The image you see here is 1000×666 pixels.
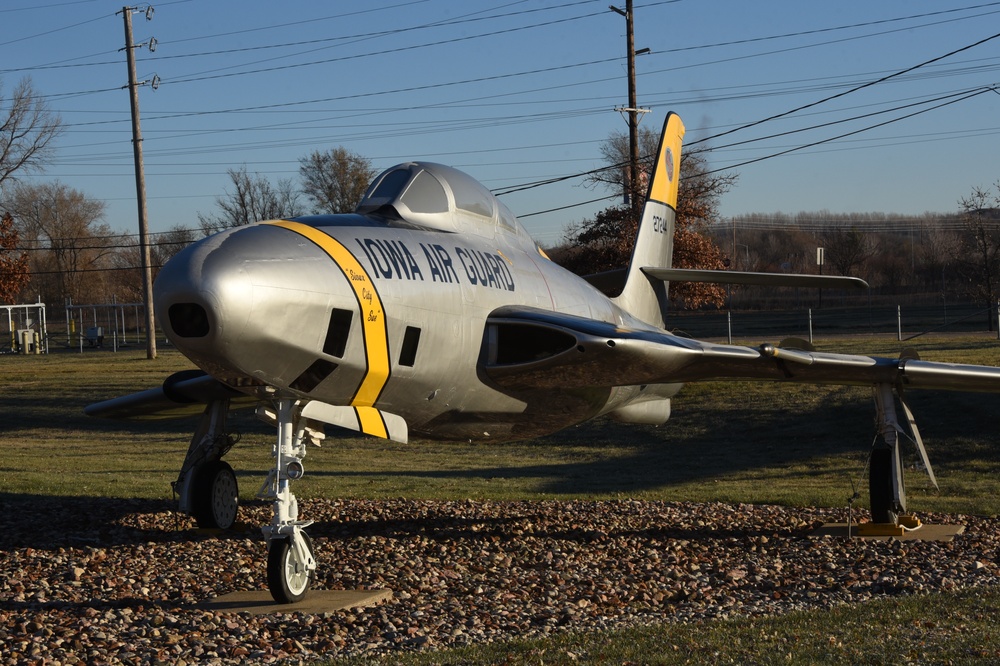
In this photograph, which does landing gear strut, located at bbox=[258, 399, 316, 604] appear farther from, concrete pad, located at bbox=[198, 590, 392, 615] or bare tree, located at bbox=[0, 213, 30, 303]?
bare tree, located at bbox=[0, 213, 30, 303]

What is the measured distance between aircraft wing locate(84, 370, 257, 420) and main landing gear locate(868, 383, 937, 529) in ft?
26.1

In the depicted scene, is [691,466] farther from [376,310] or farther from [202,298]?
[202,298]

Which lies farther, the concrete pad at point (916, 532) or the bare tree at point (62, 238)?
the bare tree at point (62, 238)

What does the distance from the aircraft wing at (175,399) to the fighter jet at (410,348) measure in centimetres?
4

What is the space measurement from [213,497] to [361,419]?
14.4 ft

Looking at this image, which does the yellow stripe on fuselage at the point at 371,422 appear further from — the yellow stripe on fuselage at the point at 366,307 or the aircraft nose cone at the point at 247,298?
the aircraft nose cone at the point at 247,298

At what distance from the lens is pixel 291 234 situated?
30.1 ft

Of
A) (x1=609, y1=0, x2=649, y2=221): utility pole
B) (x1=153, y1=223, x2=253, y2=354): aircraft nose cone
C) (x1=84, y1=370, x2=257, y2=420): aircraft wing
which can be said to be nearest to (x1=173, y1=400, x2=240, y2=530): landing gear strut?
(x1=84, y1=370, x2=257, y2=420): aircraft wing

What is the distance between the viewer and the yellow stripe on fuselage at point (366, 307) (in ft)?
30.6

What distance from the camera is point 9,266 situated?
41.3 metres

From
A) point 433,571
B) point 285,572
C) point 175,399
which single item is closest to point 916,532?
point 433,571

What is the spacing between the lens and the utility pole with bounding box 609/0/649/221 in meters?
33.7

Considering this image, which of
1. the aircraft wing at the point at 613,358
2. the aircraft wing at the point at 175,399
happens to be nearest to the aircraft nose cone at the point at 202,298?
the aircraft wing at the point at 613,358

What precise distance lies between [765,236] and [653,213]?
452 ft
